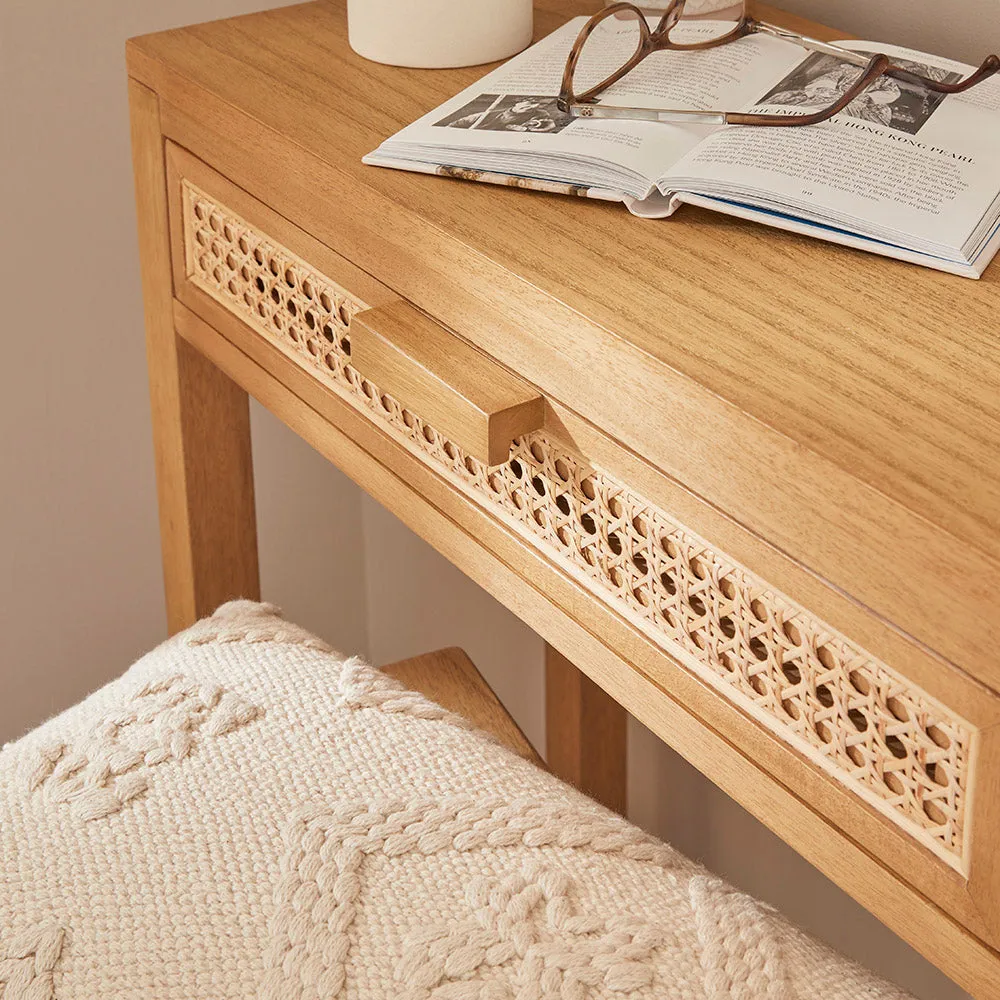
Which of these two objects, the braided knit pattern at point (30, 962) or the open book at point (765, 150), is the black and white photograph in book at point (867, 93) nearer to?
Result: the open book at point (765, 150)

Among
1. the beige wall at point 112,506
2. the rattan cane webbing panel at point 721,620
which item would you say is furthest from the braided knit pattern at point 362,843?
the beige wall at point 112,506

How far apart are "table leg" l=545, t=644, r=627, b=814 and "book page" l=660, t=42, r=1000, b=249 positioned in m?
0.65

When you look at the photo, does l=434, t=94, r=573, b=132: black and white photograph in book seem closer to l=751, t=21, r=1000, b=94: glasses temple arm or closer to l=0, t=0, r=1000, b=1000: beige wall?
l=751, t=21, r=1000, b=94: glasses temple arm

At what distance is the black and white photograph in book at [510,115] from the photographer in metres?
0.70

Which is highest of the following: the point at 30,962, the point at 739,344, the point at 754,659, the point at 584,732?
the point at 739,344

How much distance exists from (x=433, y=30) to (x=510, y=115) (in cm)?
14

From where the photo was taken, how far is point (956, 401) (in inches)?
19.9

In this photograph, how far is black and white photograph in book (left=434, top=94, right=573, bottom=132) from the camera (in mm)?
696

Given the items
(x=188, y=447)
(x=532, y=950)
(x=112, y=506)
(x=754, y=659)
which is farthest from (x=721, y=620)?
(x=112, y=506)

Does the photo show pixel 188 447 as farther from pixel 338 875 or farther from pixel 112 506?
pixel 338 875

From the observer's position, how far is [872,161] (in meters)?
0.64

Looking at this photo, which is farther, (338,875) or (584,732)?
(584,732)

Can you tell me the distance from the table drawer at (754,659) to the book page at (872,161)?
15cm

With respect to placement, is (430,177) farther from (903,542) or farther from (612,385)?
(903,542)
